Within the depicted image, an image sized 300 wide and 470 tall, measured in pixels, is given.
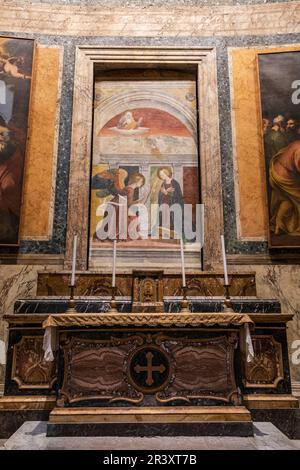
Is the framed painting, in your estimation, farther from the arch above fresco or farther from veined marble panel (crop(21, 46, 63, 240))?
the arch above fresco

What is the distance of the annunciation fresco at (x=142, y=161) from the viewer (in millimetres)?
6548

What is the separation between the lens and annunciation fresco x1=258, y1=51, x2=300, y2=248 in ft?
20.3

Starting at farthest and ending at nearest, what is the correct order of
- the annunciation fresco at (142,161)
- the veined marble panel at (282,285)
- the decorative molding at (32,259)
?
the annunciation fresco at (142,161)
the decorative molding at (32,259)
the veined marble panel at (282,285)

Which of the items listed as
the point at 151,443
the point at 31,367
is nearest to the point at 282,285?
the point at 151,443

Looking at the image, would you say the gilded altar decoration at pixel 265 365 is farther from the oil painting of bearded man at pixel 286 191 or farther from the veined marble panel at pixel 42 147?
the veined marble panel at pixel 42 147

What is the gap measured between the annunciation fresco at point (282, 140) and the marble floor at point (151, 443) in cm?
312

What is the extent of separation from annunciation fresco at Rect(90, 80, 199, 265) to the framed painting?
1.13 metres

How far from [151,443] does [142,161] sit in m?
4.48

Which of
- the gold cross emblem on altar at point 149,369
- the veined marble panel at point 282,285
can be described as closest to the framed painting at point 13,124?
the gold cross emblem on altar at point 149,369

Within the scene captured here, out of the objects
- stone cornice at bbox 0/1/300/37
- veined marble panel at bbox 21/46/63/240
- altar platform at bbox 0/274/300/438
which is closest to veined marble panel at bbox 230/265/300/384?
altar platform at bbox 0/274/300/438

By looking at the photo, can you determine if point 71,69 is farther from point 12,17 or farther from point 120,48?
point 12,17

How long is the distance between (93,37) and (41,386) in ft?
18.4
